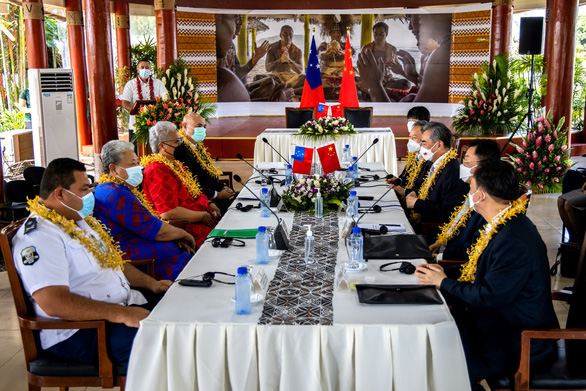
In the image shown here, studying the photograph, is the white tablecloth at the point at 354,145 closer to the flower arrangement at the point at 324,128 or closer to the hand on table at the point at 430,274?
the flower arrangement at the point at 324,128

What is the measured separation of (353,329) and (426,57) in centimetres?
1364

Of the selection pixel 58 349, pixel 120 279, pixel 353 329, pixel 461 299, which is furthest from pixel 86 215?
pixel 461 299

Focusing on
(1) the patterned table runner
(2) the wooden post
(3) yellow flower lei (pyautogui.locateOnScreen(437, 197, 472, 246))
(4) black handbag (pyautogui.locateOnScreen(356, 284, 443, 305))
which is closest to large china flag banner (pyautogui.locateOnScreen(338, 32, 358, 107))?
(2) the wooden post

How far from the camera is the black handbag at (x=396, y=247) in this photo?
3127 millimetres

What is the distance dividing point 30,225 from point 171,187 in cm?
190

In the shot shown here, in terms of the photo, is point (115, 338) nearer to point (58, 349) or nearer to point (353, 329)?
point (58, 349)

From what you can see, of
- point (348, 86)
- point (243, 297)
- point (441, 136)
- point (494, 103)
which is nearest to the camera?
point (243, 297)

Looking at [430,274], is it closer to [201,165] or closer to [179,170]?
[179,170]

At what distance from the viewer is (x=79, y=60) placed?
1181 centimetres

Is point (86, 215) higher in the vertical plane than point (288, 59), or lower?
lower

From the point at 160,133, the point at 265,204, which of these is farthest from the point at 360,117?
the point at 265,204

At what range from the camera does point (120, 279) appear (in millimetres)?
2930

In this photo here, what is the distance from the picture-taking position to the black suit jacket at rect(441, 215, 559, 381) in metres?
2.42

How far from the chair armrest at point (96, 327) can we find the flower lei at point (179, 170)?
210cm
